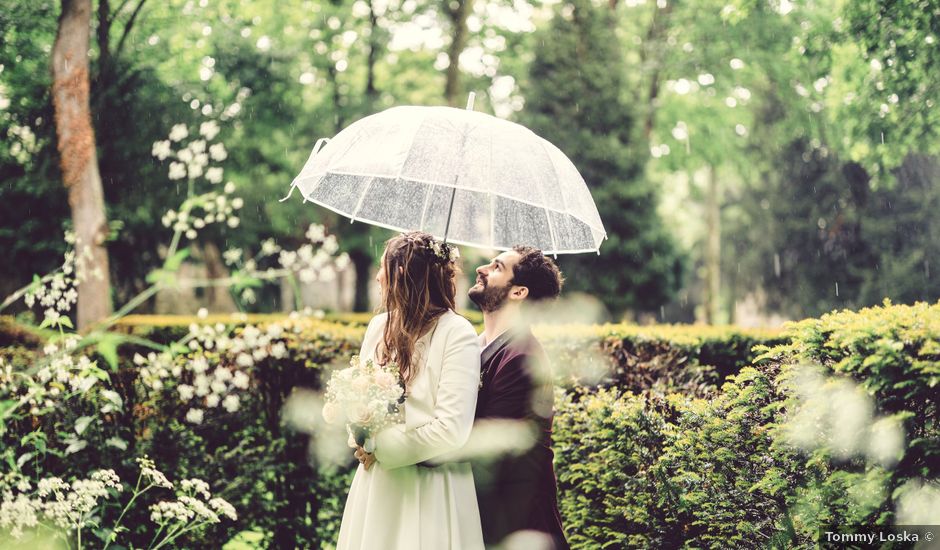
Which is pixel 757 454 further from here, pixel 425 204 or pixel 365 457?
pixel 425 204

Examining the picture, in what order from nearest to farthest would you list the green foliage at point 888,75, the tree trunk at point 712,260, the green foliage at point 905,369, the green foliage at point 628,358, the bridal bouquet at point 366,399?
1. the green foliage at point 905,369
2. the bridal bouquet at point 366,399
3. the green foliage at point 628,358
4. the green foliage at point 888,75
5. the tree trunk at point 712,260

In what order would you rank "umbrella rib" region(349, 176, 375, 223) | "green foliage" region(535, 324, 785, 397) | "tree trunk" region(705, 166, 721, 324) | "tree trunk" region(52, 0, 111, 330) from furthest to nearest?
"tree trunk" region(705, 166, 721, 324) < "tree trunk" region(52, 0, 111, 330) < "green foliage" region(535, 324, 785, 397) < "umbrella rib" region(349, 176, 375, 223)

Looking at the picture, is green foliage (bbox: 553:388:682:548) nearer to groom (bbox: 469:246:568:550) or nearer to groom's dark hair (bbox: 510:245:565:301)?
groom (bbox: 469:246:568:550)

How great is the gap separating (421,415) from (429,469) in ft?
0.93

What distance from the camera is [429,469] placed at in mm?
3268

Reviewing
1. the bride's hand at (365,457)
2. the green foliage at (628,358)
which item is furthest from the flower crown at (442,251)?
the green foliage at (628,358)

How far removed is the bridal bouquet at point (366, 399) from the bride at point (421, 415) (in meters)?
0.05

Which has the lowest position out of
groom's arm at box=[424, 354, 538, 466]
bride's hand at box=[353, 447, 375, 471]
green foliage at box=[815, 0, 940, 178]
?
bride's hand at box=[353, 447, 375, 471]

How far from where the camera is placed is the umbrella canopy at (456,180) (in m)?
3.58

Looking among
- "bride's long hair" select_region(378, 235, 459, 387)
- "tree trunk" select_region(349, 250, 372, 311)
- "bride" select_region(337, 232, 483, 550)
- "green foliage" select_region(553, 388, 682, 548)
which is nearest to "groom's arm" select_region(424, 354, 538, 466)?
"bride" select_region(337, 232, 483, 550)

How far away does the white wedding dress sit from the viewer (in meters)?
3.06

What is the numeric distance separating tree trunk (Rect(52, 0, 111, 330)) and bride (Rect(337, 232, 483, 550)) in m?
9.09

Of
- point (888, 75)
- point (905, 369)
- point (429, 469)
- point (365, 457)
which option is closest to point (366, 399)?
point (365, 457)

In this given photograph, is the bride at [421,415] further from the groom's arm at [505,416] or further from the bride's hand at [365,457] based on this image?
the groom's arm at [505,416]
